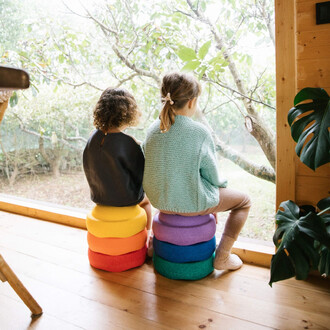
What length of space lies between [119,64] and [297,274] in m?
1.91

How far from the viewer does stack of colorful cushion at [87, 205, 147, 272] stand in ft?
5.86

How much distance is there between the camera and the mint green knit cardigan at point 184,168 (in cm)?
159

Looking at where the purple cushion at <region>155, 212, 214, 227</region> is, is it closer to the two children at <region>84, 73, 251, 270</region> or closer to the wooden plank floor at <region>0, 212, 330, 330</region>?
the two children at <region>84, 73, 251, 270</region>

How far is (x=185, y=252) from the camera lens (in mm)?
1677

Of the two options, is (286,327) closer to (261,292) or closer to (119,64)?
(261,292)

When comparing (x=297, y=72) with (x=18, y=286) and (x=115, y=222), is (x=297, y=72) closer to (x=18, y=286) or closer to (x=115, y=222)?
(x=115, y=222)

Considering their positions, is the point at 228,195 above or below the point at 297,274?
above

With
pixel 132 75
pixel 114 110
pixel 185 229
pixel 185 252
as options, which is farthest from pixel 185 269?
pixel 132 75

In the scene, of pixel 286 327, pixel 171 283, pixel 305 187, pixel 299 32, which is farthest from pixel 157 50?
pixel 286 327

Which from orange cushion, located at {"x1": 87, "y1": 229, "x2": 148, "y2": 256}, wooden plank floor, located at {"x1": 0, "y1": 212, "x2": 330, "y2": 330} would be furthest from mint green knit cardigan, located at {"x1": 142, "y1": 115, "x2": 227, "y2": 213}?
wooden plank floor, located at {"x1": 0, "y1": 212, "x2": 330, "y2": 330}

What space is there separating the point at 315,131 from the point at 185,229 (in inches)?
29.8

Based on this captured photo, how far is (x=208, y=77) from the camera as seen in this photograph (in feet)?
6.94

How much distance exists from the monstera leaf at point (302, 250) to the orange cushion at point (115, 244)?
0.80 meters

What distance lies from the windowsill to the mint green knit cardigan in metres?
0.45
